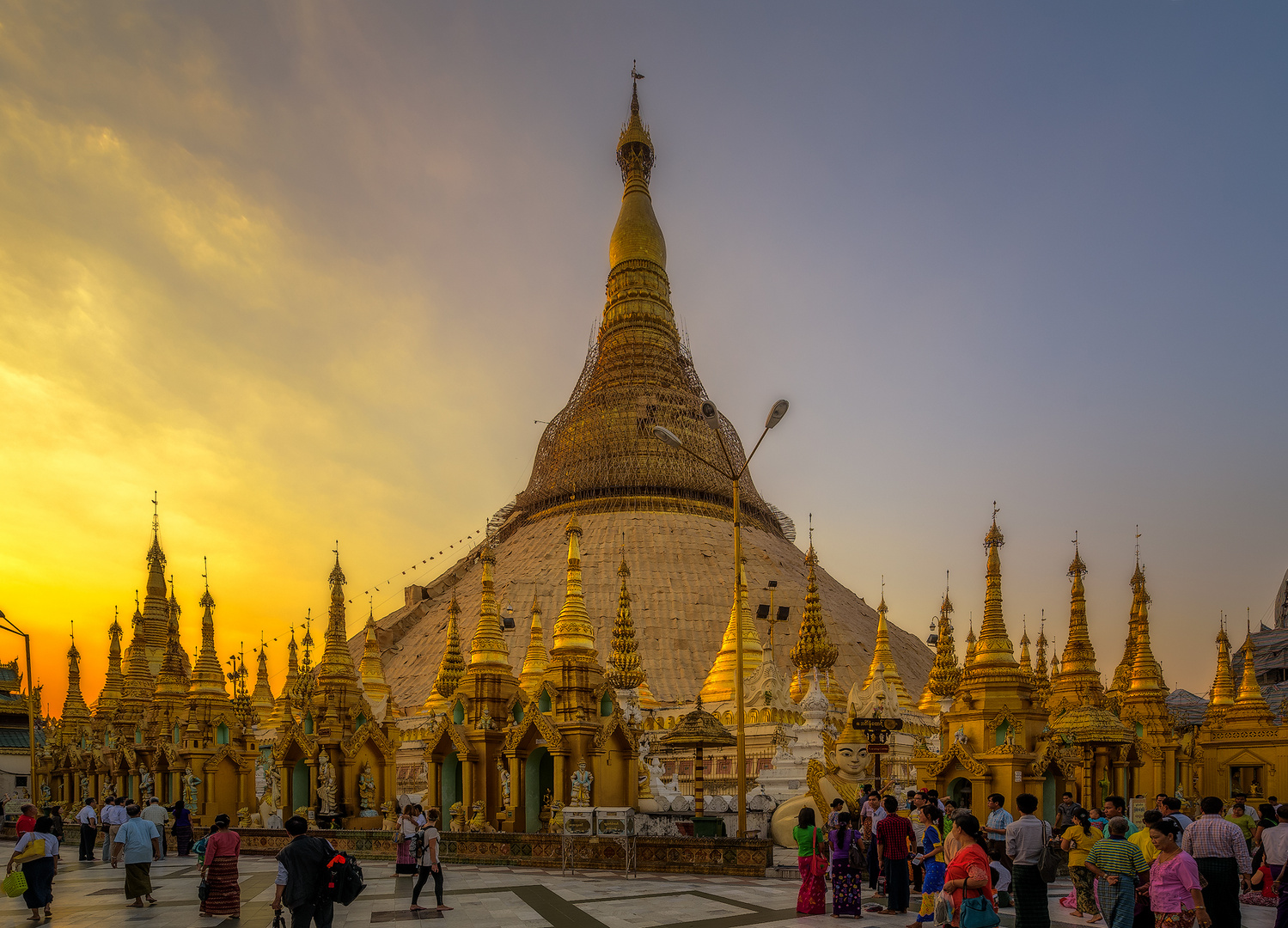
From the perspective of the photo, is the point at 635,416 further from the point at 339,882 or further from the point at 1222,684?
the point at 339,882

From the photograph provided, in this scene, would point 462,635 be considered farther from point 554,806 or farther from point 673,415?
point 554,806

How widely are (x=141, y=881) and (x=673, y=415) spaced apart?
171 feet

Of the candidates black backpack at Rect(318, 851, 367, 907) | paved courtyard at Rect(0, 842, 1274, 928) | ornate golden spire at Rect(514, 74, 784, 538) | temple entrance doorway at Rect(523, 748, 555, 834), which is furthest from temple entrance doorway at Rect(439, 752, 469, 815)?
ornate golden spire at Rect(514, 74, 784, 538)

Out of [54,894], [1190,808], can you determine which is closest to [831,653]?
[1190,808]

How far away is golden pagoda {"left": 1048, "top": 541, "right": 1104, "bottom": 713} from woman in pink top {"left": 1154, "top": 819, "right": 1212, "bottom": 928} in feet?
76.9

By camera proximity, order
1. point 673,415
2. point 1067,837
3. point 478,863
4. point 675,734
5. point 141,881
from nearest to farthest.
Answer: point 1067,837
point 141,881
point 478,863
point 675,734
point 673,415

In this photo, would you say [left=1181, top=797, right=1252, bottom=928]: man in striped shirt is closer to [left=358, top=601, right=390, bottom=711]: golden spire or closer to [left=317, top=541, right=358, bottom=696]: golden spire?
[left=317, top=541, right=358, bottom=696]: golden spire

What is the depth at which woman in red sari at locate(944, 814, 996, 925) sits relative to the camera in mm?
7676

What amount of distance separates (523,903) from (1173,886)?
8935mm

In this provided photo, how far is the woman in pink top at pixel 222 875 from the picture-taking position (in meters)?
12.1

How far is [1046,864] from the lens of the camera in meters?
9.15

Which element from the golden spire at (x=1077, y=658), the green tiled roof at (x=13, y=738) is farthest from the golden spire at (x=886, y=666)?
the green tiled roof at (x=13, y=738)

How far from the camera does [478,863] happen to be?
1914cm

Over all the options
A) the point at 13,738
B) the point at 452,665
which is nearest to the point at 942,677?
the point at 452,665
